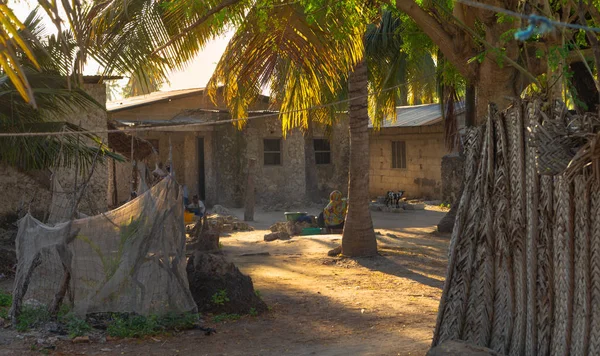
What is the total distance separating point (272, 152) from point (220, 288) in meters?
16.1

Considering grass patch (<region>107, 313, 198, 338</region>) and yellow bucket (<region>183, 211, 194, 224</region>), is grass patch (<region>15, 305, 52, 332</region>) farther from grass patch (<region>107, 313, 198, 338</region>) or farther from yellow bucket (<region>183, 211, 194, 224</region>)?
yellow bucket (<region>183, 211, 194, 224</region>)

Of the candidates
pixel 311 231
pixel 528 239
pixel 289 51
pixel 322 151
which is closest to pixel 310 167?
pixel 322 151

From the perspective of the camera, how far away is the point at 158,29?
1093cm

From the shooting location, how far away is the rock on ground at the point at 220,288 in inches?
351

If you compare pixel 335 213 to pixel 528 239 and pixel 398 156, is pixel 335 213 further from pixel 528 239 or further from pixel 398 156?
pixel 398 156

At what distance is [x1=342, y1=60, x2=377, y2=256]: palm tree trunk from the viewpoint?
42.0ft

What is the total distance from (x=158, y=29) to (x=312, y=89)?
2.32 m

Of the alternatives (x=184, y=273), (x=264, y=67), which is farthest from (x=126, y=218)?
(x=264, y=67)

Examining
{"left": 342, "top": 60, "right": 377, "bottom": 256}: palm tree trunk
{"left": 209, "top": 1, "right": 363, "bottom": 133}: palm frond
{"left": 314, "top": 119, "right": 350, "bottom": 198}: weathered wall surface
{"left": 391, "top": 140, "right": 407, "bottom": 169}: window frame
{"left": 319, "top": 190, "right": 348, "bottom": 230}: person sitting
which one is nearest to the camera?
{"left": 209, "top": 1, "right": 363, "bottom": 133}: palm frond

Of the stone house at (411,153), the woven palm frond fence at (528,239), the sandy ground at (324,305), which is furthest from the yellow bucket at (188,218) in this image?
the woven palm frond fence at (528,239)

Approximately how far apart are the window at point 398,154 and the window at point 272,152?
15.5ft

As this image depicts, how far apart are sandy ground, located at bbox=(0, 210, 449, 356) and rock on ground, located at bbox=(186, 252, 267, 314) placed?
258 mm

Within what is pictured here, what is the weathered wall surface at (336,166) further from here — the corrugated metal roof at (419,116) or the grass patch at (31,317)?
the grass patch at (31,317)

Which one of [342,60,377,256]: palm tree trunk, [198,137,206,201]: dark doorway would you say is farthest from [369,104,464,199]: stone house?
[342,60,377,256]: palm tree trunk
